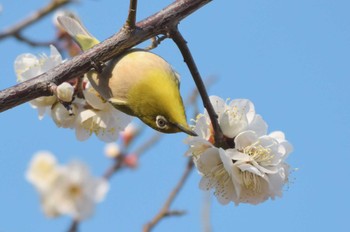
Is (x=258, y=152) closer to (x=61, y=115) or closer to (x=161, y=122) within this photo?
(x=161, y=122)

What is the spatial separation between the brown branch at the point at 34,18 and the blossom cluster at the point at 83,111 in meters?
0.87

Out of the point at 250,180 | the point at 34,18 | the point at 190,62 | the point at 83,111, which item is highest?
the point at 34,18

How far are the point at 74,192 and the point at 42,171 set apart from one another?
34 centimetres

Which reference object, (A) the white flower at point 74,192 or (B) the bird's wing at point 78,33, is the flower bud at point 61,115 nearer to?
(B) the bird's wing at point 78,33

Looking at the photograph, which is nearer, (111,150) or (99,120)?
(99,120)

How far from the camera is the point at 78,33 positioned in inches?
→ 84.1

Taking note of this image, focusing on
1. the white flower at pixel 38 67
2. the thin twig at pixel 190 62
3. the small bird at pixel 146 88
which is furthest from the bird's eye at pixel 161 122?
the white flower at pixel 38 67

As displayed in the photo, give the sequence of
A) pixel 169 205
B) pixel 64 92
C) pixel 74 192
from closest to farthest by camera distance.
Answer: pixel 64 92 < pixel 169 205 < pixel 74 192

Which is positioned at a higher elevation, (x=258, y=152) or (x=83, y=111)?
(x=83, y=111)

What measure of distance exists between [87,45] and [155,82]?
33 cm

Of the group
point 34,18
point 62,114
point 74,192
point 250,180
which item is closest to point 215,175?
point 250,180

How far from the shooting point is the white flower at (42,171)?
4098mm

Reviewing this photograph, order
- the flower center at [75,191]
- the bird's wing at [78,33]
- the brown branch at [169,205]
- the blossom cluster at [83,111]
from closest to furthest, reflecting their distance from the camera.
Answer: the bird's wing at [78,33], the blossom cluster at [83,111], the brown branch at [169,205], the flower center at [75,191]

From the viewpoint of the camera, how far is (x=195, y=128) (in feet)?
7.03
